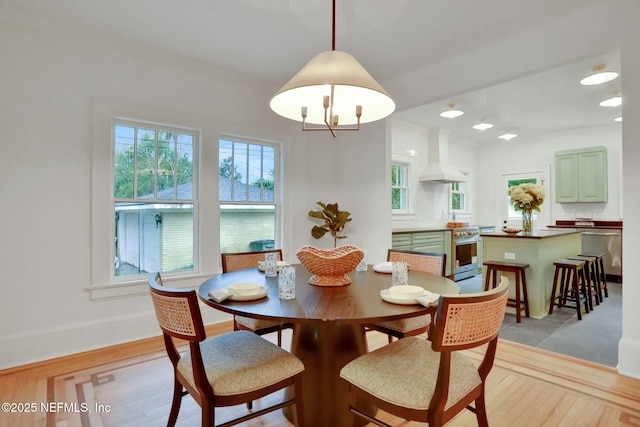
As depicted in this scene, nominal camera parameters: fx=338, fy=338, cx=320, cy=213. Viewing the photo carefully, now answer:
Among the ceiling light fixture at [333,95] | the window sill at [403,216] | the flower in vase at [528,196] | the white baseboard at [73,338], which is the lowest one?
the white baseboard at [73,338]

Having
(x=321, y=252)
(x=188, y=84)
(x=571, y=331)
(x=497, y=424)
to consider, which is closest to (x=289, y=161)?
(x=188, y=84)

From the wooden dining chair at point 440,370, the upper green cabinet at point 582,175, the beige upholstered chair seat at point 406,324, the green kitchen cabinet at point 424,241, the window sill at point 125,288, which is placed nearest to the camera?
the wooden dining chair at point 440,370

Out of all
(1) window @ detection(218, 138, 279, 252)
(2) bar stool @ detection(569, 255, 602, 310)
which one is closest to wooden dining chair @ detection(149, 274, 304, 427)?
(1) window @ detection(218, 138, 279, 252)

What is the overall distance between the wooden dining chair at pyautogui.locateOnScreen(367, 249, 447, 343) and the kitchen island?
76.0 inches

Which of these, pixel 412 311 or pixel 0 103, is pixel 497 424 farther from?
pixel 0 103

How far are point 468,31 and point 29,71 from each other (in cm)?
343

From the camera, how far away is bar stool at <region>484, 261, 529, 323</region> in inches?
141

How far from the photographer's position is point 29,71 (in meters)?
2.56

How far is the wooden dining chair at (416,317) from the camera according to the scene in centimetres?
198

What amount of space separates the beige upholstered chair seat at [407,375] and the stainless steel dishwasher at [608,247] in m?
5.69

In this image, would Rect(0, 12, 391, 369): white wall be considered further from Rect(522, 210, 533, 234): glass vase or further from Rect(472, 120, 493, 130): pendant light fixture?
Rect(472, 120, 493, 130): pendant light fixture

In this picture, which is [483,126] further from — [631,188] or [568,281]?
[631,188]

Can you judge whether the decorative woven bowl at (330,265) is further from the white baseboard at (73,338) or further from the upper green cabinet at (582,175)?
the upper green cabinet at (582,175)

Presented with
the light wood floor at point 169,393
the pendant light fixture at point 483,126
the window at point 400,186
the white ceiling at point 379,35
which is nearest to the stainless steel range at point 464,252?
the window at point 400,186
